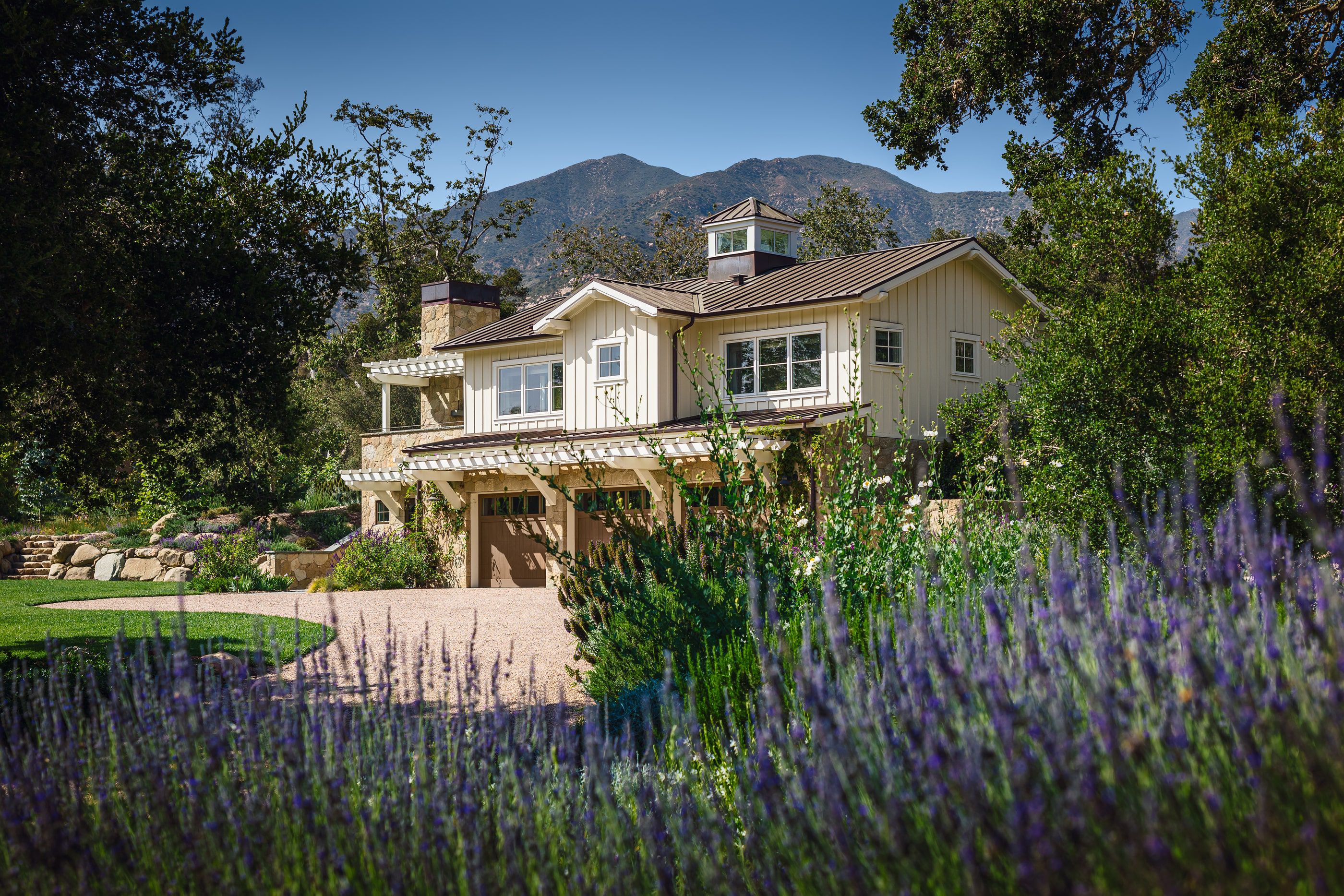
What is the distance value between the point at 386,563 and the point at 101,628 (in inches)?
322

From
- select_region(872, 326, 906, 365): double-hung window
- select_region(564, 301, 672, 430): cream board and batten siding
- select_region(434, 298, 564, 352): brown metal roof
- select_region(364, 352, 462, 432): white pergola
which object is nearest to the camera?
select_region(872, 326, 906, 365): double-hung window

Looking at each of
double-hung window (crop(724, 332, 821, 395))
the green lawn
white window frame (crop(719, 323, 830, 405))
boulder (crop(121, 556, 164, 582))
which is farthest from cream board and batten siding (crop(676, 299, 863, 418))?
boulder (crop(121, 556, 164, 582))

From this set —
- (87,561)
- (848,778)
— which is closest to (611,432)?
(87,561)

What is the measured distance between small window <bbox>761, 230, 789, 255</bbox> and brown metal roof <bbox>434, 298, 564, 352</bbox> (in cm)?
428

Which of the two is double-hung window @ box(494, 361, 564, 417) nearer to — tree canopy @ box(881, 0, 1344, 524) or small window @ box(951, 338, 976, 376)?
small window @ box(951, 338, 976, 376)

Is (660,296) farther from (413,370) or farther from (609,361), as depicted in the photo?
(413,370)

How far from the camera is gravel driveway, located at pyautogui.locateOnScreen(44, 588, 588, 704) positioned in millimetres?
9508

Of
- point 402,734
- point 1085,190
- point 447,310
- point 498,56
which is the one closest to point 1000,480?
point 1085,190

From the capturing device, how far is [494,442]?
22.2 metres

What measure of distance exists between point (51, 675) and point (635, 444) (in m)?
14.6

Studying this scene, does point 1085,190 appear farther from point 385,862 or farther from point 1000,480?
point 385,862

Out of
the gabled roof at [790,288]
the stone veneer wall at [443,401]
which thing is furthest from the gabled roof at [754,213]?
the stone veneer wall at [443,401]

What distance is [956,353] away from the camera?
2047 cm

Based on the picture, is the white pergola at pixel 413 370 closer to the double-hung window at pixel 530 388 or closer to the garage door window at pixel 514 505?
the double-hung window at pixel 530 388
